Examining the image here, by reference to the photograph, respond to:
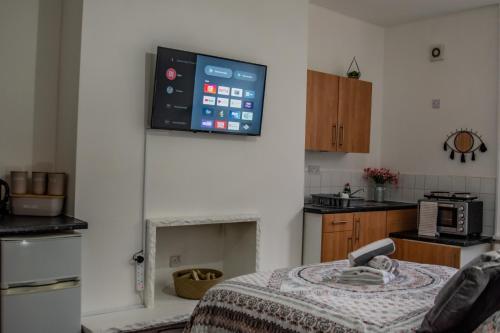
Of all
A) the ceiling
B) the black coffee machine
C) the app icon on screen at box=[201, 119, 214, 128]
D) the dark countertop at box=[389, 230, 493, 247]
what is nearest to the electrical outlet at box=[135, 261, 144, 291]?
the black coffee machine

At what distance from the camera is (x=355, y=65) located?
5.84 m

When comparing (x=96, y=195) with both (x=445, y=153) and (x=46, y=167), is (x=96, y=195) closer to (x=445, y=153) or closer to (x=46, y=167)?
(x=46, y=167)

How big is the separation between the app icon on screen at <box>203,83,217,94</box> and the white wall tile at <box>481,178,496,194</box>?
122 inches

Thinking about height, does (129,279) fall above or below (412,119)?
below

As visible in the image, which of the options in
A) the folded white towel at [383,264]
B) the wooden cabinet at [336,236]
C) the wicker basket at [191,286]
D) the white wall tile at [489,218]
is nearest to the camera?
the folded white towel at [383,264]

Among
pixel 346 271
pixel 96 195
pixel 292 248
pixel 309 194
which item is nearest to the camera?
pixel 346 271

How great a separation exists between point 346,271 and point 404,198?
3.51 metres

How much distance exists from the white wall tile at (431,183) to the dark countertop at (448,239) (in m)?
0.73

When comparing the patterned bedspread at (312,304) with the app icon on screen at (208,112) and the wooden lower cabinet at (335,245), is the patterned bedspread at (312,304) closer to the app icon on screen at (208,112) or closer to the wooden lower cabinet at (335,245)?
the app icon on screen at (208,112)

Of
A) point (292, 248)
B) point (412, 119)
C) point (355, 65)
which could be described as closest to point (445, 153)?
point (412, 119)

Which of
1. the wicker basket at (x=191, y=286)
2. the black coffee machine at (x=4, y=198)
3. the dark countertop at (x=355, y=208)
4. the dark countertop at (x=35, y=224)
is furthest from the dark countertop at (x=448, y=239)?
the black coffee machine at (x=4, y=198)

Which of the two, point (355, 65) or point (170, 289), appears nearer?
point (170, 289)

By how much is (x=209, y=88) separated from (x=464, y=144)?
302 centimetres

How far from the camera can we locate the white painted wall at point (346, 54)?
5.46m
